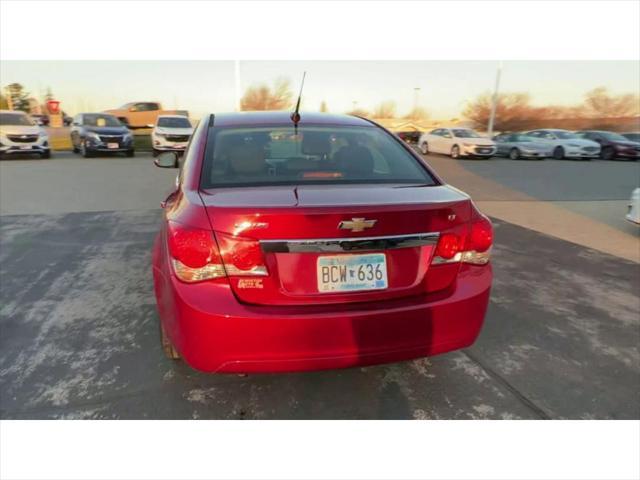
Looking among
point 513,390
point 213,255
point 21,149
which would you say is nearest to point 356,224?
point 213,255

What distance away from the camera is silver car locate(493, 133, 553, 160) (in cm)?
1966

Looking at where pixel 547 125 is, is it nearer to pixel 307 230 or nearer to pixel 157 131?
pixel 157 131

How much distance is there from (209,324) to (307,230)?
58 centimetres

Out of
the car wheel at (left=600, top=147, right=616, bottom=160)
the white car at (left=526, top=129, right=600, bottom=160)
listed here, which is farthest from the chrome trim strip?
the car wheel at (left=600, top=147, right=616, bottom=160)

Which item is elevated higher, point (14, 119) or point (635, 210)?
point (14, 119)

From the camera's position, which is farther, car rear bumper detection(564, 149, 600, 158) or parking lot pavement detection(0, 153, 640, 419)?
car rear bumper detection(564, 149, 600, 158)

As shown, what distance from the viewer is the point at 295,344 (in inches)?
74.3

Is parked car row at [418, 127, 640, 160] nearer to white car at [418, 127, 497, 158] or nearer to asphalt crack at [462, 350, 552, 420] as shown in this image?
white car at [418, 127, 497, 158]

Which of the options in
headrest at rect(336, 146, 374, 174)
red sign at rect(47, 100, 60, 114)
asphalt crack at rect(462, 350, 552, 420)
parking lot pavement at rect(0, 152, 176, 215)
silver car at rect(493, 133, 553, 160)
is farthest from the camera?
red sign at rect(47, 100, 60, 114)

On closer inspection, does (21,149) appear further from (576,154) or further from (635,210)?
(576,154)

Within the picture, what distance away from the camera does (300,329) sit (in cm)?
186

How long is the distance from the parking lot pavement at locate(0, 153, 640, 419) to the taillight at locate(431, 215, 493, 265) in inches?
32.6

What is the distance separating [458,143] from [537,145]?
3990 mm

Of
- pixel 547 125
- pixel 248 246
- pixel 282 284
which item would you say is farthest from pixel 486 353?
pixel 547 125
